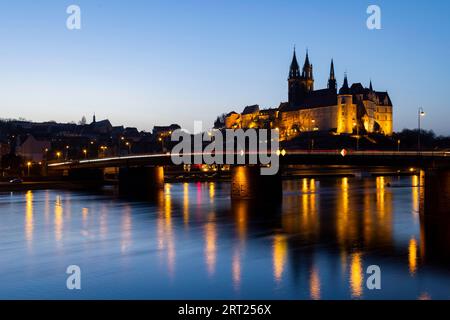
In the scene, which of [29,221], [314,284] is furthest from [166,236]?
[314,284]

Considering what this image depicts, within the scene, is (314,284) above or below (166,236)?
below

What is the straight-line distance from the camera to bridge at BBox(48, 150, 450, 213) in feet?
169

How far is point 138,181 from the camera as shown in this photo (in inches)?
3541

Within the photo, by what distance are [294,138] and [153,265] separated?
555 ft

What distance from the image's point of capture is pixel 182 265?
105ft

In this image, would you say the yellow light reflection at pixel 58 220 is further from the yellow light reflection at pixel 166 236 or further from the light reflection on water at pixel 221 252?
the yellow light reflection at pixel 166 236

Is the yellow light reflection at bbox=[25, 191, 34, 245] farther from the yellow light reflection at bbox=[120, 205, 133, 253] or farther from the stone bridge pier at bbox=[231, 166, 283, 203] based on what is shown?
the stone bridge pier at bbox=[231, 166, 283, 203]

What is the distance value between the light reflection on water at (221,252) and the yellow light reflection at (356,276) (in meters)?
0.05

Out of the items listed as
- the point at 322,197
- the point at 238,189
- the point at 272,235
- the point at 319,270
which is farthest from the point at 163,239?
the point at 322,197

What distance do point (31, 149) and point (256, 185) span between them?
98.6 meters
